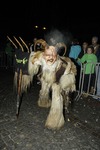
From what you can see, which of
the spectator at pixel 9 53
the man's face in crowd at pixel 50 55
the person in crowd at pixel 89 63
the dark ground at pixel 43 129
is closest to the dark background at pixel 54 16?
the spectator at pixel 9 53

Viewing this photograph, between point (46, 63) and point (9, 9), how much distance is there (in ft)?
84.8

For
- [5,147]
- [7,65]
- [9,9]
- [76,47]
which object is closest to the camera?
[5,147]

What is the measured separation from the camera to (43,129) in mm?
4191

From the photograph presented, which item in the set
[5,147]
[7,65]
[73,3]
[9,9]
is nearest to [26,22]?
[9,9]

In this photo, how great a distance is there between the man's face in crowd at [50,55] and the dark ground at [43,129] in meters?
1.55

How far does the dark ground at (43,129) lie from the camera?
3619 millimetres

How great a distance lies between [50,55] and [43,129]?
5.52 feet

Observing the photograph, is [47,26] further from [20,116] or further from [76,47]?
[20,116]

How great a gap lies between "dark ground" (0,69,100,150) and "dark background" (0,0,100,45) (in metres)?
22.3

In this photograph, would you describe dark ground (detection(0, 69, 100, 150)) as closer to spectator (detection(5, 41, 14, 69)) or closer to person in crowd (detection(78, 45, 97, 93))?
person in crowd (detection(78, 45, 97, 93))

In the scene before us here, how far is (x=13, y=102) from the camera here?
5.75 m

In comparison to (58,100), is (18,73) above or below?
above

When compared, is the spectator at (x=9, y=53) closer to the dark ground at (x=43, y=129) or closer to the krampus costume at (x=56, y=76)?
the dark ground at (x=43, y=129)

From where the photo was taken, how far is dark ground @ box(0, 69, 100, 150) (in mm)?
3619
